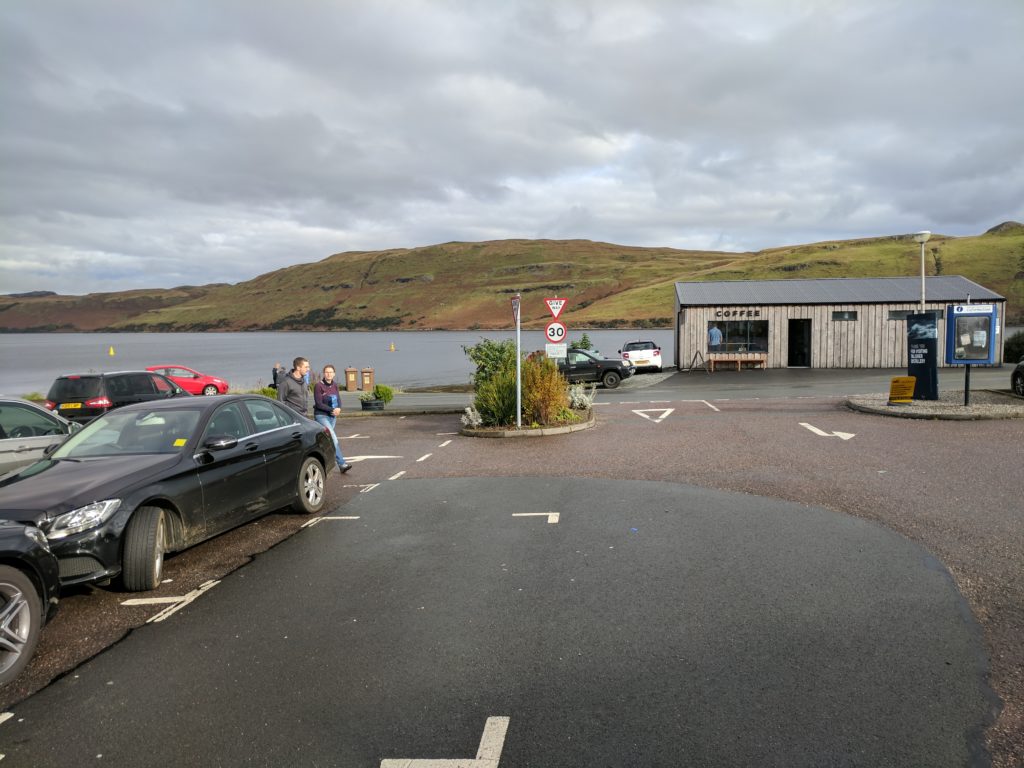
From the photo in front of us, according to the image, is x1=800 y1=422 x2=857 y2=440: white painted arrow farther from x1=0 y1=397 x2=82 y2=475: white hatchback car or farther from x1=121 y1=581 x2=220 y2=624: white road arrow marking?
x1=0 y1=397 x2=82 y2=475: white hatchback car

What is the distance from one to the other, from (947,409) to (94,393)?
65.1ft

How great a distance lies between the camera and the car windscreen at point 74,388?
17328mm

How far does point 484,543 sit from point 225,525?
94.8 inches

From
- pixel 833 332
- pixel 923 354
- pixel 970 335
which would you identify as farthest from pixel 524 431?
pixel 833 332

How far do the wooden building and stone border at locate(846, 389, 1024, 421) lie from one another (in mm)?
15670

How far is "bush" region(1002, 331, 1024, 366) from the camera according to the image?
3356cm

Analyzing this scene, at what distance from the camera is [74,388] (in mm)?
17516

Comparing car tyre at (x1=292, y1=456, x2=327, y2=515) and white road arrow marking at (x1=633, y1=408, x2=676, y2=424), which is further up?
car tyre at (x1=292, y1=456, x2=327, y2=515)

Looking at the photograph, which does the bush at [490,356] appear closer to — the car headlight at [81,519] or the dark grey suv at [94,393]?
the dark grey suv at [94,393]

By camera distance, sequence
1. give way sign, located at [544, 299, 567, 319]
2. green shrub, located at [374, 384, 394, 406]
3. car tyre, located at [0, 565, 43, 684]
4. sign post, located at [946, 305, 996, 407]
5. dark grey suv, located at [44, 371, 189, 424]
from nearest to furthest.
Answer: car tyre, located at [0, 565, 43, 684] < sign post, located at [946, 305, 996, 407] < give way sign, located at [544, 299, 567, 319] < dark grey suv, located at [44, 371, 189, 424] < green shrub, located at [374, 384, 394, 406]

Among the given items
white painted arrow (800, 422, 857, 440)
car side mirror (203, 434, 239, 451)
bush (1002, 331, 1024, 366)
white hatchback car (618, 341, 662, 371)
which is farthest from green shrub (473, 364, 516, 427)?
bush (1002, 331, 1024, 366)

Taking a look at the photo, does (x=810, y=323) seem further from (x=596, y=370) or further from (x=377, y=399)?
(x=377, y=399)

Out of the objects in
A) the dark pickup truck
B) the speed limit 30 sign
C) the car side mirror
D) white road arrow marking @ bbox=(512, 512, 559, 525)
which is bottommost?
white road arrow marking @ bbox=(512, 512, 559, 525)

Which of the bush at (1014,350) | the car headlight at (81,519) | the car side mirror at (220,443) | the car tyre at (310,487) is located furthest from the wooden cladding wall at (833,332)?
the car headlight at (81,519)
